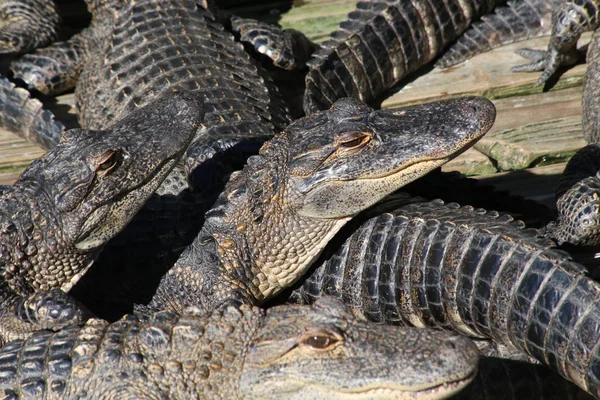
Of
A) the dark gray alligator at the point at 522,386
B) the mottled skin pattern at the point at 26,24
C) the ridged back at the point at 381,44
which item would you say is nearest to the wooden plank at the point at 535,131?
the ridged back at the point at 381,44

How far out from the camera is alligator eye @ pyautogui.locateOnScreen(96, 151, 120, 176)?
9.93ft

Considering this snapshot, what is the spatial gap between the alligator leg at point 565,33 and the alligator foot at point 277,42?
1255 millimetres

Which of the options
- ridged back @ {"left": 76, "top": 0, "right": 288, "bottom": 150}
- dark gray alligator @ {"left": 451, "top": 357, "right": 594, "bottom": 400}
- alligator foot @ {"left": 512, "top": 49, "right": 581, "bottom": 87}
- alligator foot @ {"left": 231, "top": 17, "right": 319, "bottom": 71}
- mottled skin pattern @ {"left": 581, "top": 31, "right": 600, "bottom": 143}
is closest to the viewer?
dark gray alligator @ {"left": 451, "top": 357, "right": 594, "bottom": 400}

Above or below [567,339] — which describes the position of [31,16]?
above

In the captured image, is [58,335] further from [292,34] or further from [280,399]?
[292,34]

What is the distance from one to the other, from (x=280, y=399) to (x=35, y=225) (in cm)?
124

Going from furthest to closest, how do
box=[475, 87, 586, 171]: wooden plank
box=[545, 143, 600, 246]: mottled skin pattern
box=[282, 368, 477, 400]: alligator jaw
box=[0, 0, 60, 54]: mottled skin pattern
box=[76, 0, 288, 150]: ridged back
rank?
box=[0, 0, 60, 54]: mottled skin pattern, box=[475, 87, 586, 171]: wooden plank, box=[76, 0, 288, 150]: ridged back, box=[545, 143, 600, 246]: mottled skin pattern, box=[282, 368, 477, 400]: alligator jaw

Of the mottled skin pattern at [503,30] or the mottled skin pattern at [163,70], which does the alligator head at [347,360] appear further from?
the mottled skin pattern at [503,30]

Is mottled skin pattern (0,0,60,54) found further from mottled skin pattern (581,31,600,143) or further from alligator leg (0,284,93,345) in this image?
mottled skin pattern (581,31,600,143)

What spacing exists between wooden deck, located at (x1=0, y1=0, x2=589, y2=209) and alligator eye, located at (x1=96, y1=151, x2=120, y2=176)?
1.41 metres

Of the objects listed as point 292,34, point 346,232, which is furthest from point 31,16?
point 346,232

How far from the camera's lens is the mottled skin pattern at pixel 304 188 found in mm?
3084

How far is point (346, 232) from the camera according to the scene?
11.0ft

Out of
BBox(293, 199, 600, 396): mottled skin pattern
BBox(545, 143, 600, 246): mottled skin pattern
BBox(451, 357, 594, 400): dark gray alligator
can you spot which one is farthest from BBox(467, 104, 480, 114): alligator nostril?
BBox(451, 357, 594, 400): dark gray alligator
